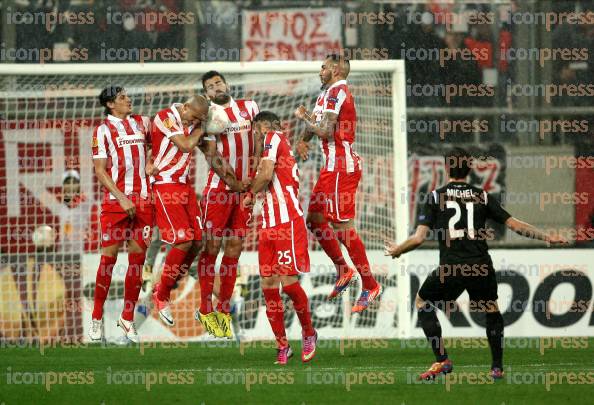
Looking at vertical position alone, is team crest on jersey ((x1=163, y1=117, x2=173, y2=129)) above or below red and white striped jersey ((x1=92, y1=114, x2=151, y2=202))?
above

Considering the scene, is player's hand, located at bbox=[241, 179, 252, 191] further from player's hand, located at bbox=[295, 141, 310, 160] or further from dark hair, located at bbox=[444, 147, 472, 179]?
dark hair, located at bbox=[444, 147, 472, 179]

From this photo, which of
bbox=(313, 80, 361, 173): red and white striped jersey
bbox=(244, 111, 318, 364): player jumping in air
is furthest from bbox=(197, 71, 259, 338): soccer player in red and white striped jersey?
bbox=(244, 111, 318, 364): player jumping in air

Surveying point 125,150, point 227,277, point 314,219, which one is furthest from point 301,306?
point 125,150

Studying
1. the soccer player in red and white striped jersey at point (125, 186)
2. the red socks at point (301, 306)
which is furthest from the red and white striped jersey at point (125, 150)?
the red socks at point (301, 306)

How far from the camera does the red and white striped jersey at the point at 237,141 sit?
37.4 feet

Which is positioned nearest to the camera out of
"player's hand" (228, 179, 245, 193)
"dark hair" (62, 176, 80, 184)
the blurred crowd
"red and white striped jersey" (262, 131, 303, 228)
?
"red and white striped jersey" (262, 131, 303, 228)

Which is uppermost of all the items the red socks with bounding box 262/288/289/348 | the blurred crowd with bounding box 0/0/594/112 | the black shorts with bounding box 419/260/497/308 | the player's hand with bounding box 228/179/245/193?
the blurred crowd with bounding box 0/0/594/112

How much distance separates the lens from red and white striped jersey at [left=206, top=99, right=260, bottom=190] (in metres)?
11.4

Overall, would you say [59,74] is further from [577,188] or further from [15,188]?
[577,188]

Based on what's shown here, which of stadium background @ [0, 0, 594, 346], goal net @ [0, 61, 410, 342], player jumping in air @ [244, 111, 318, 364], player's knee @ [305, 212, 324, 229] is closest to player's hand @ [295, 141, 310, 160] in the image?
player's knee @ [305, 212, 324, 229]

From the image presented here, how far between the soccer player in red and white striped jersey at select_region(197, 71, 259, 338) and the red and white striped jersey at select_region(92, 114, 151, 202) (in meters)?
0.70

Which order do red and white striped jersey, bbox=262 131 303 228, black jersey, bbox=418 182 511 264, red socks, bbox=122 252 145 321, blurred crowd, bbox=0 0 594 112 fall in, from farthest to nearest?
blurred crowd, bbox=0 0 594 112, red socks, bbox=122 252 145 321, red and white striped jersey, bbox=262 131 303 228, black jersey, bbox=418 182 511 264

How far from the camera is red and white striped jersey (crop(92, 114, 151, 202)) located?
11.7 m

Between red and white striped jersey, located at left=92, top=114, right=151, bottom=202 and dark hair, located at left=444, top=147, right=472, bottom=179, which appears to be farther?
red and white striped jersey, located at left=92, top=114, right=151, bottom=202
